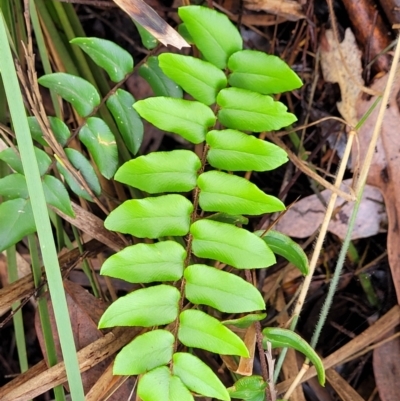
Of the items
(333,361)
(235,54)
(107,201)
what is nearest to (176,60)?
(235,54)

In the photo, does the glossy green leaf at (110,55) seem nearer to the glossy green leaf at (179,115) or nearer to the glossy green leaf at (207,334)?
the glossy green leaf at (179,115)

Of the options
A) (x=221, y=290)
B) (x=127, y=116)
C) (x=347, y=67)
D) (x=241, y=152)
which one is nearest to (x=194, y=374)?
(x=221, y=290)

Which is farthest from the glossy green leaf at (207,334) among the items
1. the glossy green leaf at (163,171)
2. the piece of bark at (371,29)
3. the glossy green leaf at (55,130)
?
the piece of bark at (371,29)

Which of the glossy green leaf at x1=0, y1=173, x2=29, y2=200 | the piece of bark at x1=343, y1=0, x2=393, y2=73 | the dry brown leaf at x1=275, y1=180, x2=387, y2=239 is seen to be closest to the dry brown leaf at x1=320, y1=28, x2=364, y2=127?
the piece of bark at x1=343, y1=0, x2=393, y2=73

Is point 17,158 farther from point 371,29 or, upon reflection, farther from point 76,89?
point 371,29

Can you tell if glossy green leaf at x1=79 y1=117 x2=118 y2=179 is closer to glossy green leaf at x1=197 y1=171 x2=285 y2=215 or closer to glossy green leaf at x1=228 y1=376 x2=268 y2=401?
glossy green leaf at x1=197 y1=171 x2=285 y2=215
